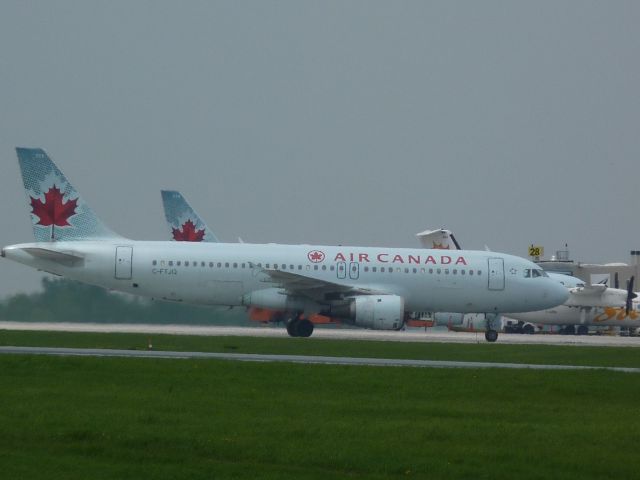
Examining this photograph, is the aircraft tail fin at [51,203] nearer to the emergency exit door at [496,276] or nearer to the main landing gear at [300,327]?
the main landing gear at [300,327]

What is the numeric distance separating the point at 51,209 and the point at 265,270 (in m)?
8.74

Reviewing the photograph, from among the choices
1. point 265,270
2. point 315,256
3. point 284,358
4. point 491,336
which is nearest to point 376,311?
point 315,256

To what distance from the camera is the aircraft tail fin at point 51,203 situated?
154 feet

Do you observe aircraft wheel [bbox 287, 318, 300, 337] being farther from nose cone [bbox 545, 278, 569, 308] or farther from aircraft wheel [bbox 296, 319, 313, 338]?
nose cone [bbox 545, 278, 569, 308]

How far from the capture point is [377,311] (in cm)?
4666

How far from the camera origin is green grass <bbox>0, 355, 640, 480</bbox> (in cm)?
1407

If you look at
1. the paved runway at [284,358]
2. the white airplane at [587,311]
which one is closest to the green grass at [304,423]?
the paved runway at [284,358]

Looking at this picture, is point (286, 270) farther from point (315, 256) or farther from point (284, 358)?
point (284, 358)

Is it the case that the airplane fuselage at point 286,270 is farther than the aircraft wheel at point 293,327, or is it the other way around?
the aircraft wheel at point 293,327

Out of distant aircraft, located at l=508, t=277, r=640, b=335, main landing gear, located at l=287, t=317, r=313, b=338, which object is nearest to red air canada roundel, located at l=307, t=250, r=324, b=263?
main landing gear, located at l=287, t=317, r=313, b=338

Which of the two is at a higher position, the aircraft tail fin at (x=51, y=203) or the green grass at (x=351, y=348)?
the aircraft tail fin at (x=51, y=203)

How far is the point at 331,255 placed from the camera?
48812mm

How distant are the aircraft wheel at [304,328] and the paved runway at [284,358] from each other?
51.5 ft

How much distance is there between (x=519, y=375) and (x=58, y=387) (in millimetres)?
10129
